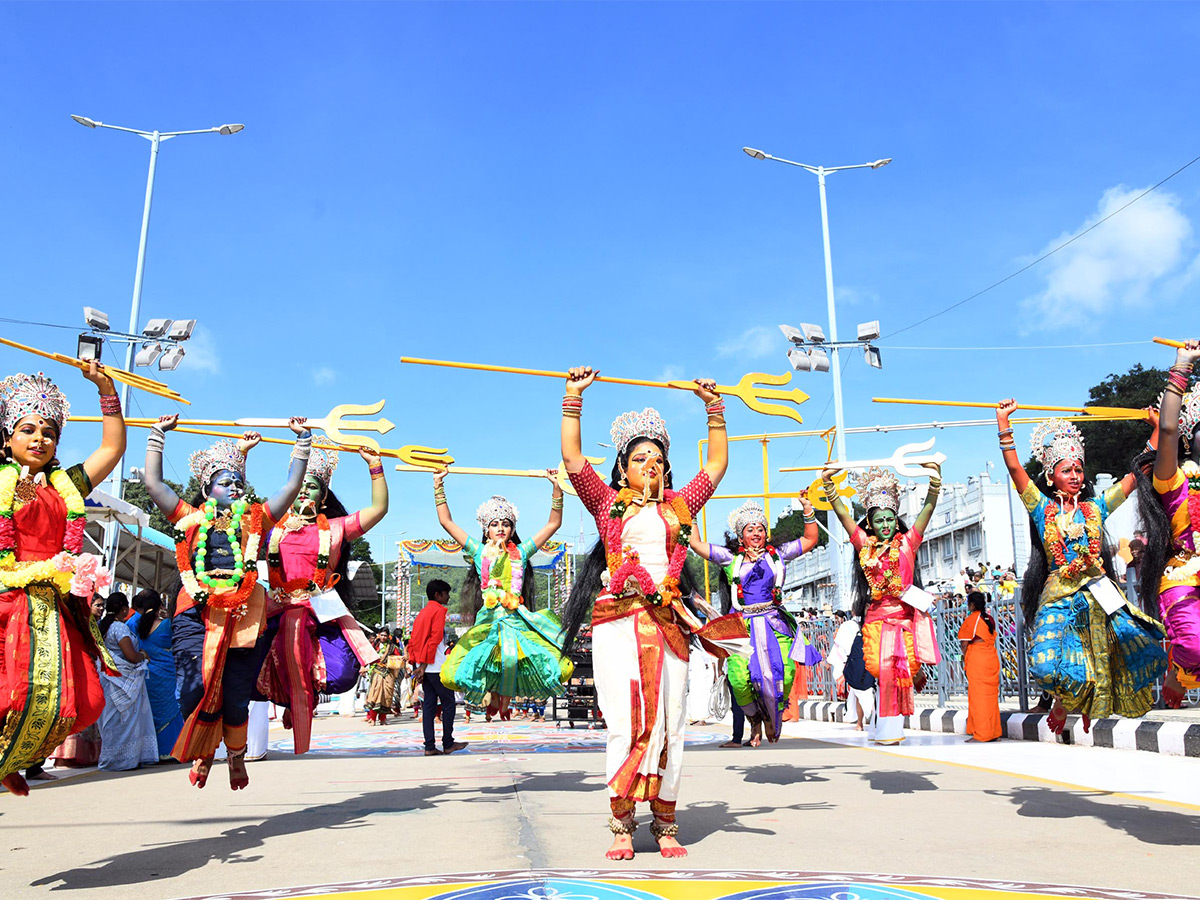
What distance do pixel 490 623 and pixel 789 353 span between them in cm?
1591

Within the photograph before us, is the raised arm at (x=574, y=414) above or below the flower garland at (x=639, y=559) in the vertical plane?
above

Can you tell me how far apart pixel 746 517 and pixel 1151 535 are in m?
4.61

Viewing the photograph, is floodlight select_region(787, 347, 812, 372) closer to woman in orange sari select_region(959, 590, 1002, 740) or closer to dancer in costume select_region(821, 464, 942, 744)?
woman in orange sari select_region(959, 590, 1002, 740)

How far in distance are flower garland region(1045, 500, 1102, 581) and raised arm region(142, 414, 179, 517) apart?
5031 mm

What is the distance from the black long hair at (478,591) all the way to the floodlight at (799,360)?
48.4ft

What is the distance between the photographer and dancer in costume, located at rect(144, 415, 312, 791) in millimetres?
5531

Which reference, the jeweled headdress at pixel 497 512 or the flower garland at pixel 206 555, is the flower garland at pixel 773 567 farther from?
the flower garland at pixel 206 555

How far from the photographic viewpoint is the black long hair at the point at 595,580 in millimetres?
5445

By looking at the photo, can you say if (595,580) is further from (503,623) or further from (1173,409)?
(1173,409)

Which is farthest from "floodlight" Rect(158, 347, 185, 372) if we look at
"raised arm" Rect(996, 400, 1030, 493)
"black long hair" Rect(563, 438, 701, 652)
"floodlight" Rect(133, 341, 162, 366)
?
"raised arm" Rect(996, 400, 1030, 493)

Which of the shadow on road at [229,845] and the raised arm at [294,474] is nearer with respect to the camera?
the shadow on road at [229,845]

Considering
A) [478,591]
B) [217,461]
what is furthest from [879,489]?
[217,461]

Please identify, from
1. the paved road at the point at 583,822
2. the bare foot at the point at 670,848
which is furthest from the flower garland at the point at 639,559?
the paved road at the point at 583,822

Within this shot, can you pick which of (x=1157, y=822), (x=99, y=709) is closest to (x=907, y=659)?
(x=1157, y=822)
